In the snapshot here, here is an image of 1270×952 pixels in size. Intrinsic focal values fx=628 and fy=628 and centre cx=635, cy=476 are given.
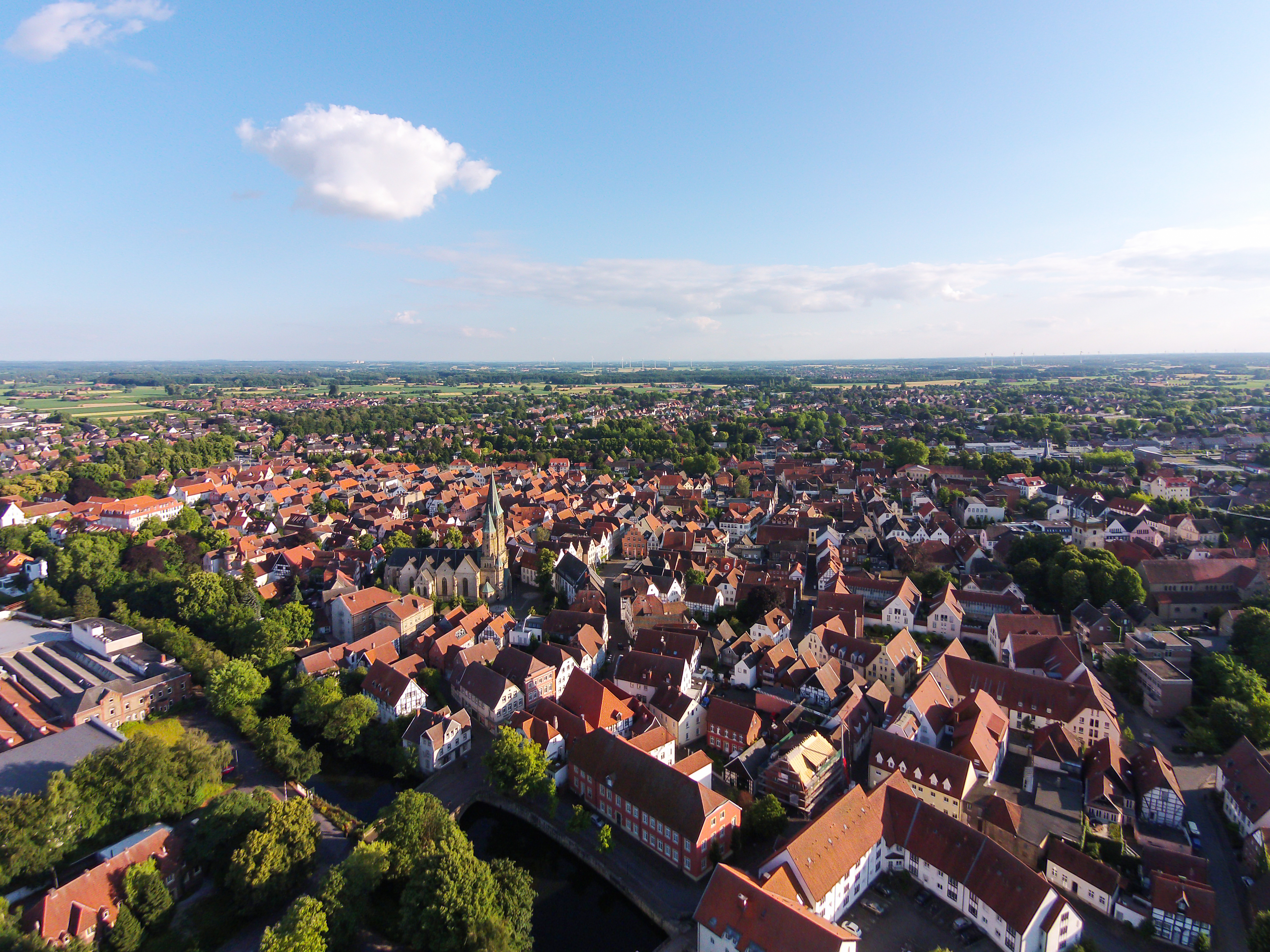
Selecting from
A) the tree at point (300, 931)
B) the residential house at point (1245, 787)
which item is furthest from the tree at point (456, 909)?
the residential house at point (1245, 787)

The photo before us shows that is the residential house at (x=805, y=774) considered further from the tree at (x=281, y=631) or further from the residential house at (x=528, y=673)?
the tree at (x=281, y=631)

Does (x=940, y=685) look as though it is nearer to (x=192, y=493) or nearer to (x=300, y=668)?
(x=300, y=668)

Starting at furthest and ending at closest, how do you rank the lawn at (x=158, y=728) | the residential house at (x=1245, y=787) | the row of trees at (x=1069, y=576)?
the row of trees at (x=1069, y=576)
the lawn at (x=158, y=728)
the residential house at (x=1245, y=787)

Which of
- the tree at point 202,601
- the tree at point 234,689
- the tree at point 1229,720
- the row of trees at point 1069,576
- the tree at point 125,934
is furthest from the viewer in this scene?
the row of trees at point 1069,576

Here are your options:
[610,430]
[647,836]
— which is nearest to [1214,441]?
[610,430]

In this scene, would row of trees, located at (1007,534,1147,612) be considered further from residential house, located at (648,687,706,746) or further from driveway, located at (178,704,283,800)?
driveway, located at (178,704,283,800)

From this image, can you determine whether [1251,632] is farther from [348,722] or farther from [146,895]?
[146,895]
